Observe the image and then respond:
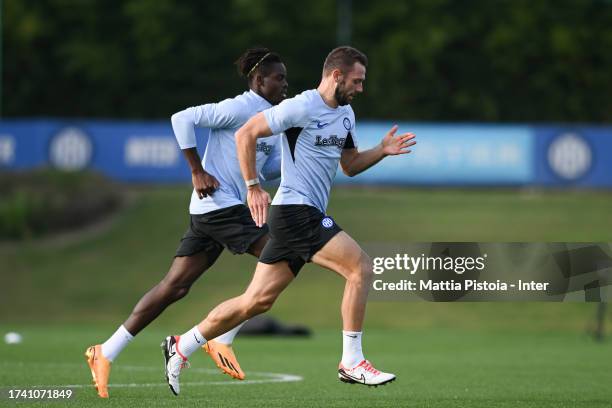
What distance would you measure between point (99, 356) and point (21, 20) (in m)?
39.5

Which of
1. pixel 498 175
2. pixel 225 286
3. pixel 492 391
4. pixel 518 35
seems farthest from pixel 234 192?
pixel 518 35

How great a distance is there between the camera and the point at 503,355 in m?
17.0

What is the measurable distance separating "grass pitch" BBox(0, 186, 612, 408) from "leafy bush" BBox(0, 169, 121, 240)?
0.41m

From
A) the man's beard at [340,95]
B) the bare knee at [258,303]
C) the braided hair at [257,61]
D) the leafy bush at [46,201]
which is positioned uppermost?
the leafy bush at [46,201]

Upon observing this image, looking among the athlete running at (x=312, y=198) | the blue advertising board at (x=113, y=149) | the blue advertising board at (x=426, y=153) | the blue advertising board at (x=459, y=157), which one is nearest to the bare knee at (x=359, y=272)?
the athlete running at (x=312, y=198)

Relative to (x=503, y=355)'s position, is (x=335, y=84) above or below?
above

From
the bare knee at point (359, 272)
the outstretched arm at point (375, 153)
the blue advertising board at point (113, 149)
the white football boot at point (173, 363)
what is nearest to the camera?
the bare knee at point (359, 272)

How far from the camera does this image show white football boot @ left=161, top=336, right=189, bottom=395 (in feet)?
32.9

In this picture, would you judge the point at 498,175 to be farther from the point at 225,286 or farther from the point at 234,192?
the point at 234,192

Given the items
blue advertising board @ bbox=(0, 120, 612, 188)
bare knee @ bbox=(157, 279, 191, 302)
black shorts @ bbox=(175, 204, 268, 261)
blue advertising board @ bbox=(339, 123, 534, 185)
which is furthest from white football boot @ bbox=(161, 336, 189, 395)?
blue advertising board @ bbox=(339, 123, 534, 185)

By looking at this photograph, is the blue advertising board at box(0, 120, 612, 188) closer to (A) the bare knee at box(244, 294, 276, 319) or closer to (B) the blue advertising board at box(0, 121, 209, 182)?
(B) the blue advertising board at box(0, 121, 209, 182)

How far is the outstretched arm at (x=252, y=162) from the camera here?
951 centimetres

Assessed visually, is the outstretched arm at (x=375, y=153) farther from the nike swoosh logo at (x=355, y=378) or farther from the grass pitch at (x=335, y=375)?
the grass pitch at (x=335, y=375)

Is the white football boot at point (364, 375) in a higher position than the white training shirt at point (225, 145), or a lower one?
lower
